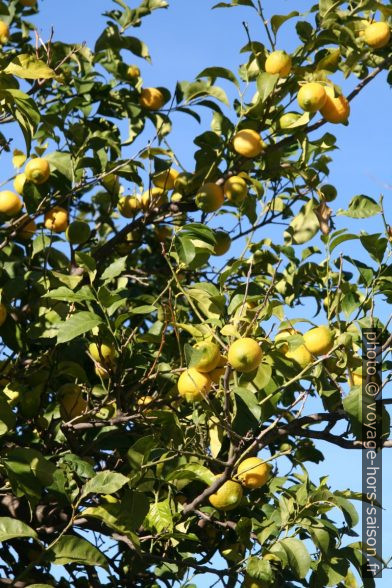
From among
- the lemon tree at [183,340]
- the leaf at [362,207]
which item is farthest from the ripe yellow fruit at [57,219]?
the leaf at [362,207]

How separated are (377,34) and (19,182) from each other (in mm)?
1214

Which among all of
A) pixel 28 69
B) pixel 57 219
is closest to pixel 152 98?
pixel 57 219

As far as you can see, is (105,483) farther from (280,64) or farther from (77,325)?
(280,64)

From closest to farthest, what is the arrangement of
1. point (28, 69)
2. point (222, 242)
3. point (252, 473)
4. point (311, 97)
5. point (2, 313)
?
point (28, 69) → point (252, 473) → point (2, 313) → point (311, 97) → point (222, 242)

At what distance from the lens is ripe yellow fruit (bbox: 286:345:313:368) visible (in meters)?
2.07

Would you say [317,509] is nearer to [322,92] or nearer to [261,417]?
[261,417]

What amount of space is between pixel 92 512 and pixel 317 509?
24.7 inches

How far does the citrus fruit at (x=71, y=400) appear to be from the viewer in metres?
2.41

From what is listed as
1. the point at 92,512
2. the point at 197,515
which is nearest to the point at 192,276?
the point at 197,515

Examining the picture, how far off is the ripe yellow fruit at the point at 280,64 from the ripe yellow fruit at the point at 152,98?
2.10 ft

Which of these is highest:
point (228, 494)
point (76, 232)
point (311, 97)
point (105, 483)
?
point (311, 97)

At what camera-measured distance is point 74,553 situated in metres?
1.87

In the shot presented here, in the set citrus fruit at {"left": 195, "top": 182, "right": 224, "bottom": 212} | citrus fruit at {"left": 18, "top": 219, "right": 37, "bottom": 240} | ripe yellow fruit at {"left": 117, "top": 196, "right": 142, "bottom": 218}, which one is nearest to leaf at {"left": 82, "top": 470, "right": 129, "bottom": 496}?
citrus fruit at {"left": 195, "top": 182, "right": 224, "bottom": 212}

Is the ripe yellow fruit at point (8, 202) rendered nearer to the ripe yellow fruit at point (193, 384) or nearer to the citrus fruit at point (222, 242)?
the citrus fruit at point (222, 242)
